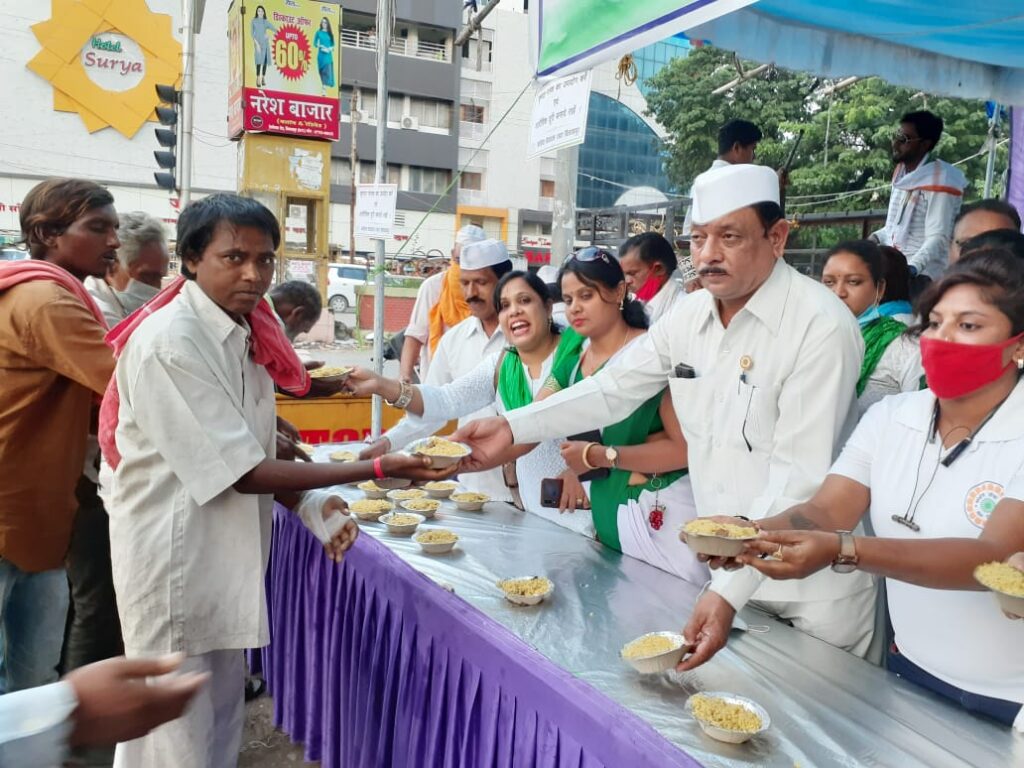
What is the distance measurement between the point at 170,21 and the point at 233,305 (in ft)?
85.9

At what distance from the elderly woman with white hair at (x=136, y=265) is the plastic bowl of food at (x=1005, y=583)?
3272 mm

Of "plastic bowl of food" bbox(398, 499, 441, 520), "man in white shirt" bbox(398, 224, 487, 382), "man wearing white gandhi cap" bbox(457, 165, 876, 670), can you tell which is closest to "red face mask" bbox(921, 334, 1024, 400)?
"man wearing white gandhi cap" bbox(457, 165, 876, 670)

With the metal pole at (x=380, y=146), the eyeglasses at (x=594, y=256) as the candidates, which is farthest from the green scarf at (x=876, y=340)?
the metal pole at (x=380, y=146)

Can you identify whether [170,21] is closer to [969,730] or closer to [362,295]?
[362,295]

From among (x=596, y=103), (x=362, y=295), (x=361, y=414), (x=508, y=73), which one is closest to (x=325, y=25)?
(x=362, y=295)

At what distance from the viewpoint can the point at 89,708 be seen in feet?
2.84

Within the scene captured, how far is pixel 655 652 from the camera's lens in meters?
1.44

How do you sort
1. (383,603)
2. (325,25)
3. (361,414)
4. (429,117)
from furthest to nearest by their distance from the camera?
(429,117) < (325,25) < (361,414) < (383,603)

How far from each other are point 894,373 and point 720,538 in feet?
4.35

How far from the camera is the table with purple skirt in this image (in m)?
1.29

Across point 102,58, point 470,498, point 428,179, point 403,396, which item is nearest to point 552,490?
point 470,498

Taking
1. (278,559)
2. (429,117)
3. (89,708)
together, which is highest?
(429,117)

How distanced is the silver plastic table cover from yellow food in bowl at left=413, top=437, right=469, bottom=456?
1.11 ft

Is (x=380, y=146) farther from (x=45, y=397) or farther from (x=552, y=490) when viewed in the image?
(x=552, y=490)
